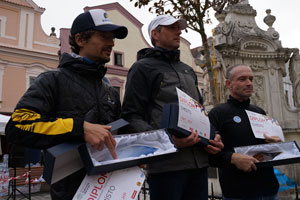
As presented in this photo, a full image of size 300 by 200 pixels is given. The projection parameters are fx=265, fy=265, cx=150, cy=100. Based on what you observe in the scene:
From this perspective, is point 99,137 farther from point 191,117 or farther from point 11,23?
point 11,23

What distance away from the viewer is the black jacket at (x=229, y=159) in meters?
2.27

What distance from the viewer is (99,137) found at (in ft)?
4.09

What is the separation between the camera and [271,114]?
23.2 ft

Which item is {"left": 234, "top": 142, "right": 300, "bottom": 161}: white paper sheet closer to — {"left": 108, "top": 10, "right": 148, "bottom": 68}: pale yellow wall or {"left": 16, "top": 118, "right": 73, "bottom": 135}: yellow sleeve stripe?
{"left": 16, "top": 118, "right": 73, "bottom": 135}: yellow sleeve stripe

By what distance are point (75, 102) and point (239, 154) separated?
4.59 feet

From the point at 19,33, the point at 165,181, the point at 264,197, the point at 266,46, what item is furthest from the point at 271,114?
the point at 19,33

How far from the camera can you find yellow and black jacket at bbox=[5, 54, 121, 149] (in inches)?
50.5

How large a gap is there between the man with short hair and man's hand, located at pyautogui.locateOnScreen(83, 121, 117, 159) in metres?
1.28

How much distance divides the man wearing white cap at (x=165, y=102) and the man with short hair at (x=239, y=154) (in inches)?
13.9

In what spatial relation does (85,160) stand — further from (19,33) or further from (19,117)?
(19,33)

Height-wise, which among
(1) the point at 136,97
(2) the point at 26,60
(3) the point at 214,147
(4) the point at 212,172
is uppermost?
(2) the point at 26,60

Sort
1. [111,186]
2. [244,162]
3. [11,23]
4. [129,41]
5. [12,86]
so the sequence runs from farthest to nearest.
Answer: [129,41]
[11,23]
[12,86]
[244,162]
[111,186]

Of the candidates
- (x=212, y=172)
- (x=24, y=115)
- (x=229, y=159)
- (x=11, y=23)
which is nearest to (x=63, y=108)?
(x=24, y=115)

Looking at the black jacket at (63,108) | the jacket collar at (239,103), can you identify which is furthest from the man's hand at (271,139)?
the black jacket at (63,108)
